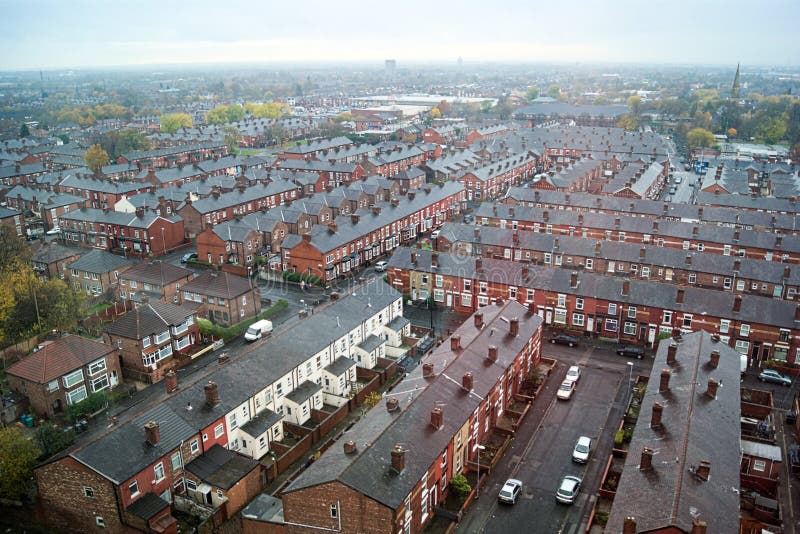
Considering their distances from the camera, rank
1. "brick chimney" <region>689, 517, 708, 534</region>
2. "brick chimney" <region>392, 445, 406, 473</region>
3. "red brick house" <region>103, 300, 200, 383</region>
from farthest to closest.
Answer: "red brick house" <region>103, 300, 200, 383</region> → "brick chimney" <region>392, 445, 406, 473</region> → "brick chimney" <region>689, 517, 708, 534</region>

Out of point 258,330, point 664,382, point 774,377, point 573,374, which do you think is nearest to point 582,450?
point 664,382

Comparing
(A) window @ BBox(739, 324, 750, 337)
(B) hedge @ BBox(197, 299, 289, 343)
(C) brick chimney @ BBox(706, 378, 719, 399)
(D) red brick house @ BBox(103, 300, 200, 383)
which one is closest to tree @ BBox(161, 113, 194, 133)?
(B) hedge @ BBox(197, 299, 289, 343)

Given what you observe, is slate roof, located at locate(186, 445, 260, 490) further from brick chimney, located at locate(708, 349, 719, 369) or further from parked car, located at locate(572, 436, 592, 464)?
brick chimney, located at locate(708, 349, 719, 369)

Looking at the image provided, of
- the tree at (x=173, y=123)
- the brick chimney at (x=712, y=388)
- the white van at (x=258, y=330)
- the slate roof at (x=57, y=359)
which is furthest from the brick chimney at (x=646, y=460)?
the tree at (x=173, y=123)

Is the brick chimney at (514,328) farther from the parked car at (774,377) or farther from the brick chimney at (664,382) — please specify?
the parked car at (774,377)

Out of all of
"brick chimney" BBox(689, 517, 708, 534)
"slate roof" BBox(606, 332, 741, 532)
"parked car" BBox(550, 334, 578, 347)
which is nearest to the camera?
"brick chimney" BBox(689, 517, 708, 534)

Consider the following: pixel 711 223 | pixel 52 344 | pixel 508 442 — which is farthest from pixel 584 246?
pixel 52 344

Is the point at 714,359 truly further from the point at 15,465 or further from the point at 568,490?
the point at 15,465
